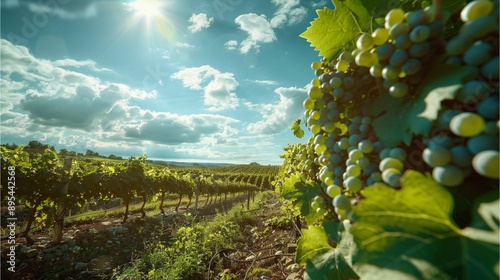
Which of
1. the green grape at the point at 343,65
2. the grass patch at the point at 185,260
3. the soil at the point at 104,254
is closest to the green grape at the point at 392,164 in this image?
the green grape at the point at 343,65

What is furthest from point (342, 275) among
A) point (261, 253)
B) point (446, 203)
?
point (261, 253)

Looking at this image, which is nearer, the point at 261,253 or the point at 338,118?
the point at 338,118

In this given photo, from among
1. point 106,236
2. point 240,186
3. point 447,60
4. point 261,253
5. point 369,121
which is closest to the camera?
point 447,60

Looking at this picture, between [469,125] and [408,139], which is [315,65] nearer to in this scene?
[408,139]

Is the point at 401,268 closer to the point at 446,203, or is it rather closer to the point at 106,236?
the point at 446,203

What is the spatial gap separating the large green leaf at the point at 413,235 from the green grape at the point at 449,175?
0.02 metres

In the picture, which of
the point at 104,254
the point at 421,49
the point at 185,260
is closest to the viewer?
the point at 421,49

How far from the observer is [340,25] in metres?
1.15

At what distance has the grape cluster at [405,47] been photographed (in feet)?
2.27

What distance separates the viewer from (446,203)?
584 mm

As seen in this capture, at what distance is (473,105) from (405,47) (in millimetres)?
223

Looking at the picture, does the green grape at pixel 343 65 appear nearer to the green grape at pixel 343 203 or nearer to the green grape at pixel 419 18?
the green grape at pixel 419 18

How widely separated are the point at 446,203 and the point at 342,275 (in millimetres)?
580

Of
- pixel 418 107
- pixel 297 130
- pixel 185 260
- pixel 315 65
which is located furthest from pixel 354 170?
pixel 185 260
